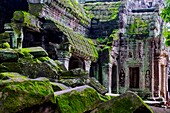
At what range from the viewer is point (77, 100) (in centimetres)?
545

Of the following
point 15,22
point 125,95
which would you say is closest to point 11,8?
point 15,22

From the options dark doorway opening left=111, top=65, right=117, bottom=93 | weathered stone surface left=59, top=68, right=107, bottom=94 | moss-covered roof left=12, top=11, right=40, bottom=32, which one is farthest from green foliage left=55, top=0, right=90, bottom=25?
weathered stone surface left=59, top=68, right=107, bottom=94

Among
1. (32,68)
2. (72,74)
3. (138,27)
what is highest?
(138,27)

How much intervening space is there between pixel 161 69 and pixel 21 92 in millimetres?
20694

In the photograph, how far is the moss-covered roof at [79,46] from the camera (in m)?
15.5

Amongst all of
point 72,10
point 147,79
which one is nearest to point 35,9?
point 72,10

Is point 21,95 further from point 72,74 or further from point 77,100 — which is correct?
point 72,74

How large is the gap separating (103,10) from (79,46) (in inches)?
308

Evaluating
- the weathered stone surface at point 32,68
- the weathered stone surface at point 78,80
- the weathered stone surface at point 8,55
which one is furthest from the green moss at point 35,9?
the weathered stone surface at point 8,55

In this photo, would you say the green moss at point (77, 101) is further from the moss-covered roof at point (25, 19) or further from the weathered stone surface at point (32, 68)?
the moss-covered roof at point (25, 19)

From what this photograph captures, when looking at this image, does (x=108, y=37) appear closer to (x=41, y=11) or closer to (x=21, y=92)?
(x=41, y=11)

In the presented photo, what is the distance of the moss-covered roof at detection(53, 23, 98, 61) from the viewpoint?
1550 centimetres

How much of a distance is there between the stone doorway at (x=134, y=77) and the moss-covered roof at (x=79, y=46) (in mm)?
4264

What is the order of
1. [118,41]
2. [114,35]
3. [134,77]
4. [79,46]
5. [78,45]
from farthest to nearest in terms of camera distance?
1. [134,77]
2. [118,41]
3. [114,35]
4. [79,46]
5. [78,45]
